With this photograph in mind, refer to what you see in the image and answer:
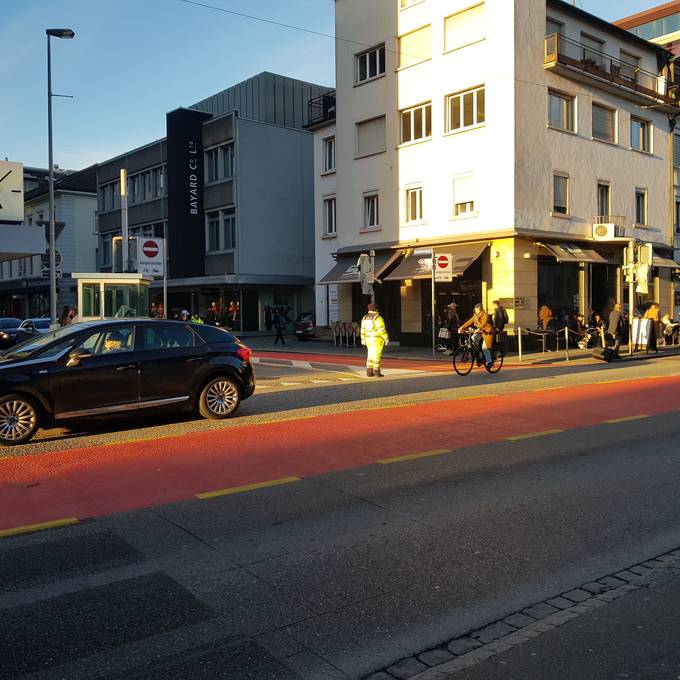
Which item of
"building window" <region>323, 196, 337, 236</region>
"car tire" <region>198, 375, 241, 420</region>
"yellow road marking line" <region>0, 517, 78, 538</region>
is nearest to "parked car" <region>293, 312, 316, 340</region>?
"building window" <region>323, 196, 337, 236</region>

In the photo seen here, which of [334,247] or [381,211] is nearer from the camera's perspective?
[381,211]

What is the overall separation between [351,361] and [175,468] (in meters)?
16.0

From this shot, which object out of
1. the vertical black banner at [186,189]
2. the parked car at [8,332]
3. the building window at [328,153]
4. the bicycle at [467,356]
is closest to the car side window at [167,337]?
→ the bicycle at [467,356]

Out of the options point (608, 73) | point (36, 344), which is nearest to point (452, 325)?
Result: point (608, 73)

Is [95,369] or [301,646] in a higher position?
[95,369]

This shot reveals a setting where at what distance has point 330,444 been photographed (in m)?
8.90

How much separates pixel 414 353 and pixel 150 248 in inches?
405

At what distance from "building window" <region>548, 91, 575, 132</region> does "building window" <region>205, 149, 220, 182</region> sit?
66.1 ft

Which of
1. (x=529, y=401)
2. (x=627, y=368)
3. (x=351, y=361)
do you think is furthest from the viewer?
(x=351, y=361)

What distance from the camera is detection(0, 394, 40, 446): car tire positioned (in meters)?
8.98

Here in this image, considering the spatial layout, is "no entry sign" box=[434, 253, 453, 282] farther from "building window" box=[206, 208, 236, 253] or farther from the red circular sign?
"building window" box=[206, 208, 236, 253]

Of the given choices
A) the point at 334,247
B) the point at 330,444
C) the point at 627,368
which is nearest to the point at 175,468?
the point at 330,444

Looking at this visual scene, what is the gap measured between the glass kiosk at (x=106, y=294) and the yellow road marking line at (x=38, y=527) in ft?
61.3

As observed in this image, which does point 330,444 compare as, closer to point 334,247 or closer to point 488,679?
point 488,679
